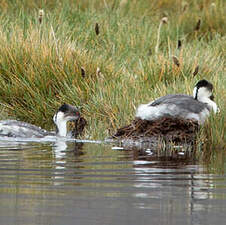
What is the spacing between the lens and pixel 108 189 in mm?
6688

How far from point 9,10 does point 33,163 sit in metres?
10.0

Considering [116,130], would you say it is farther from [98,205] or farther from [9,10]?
[9,10]

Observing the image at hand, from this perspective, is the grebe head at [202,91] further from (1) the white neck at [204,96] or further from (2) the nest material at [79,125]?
(2) the nest material at [79,125]

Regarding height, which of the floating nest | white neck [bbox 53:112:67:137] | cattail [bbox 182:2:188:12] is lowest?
the floating nest

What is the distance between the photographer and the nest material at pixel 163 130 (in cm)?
1039

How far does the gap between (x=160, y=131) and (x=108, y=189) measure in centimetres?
399

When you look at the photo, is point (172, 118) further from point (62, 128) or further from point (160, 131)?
point (62, 128)

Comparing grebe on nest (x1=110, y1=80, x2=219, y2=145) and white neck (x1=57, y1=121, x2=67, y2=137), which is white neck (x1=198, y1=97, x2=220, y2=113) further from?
white neck (x1=57, y1=121, x2=67, y2=137)

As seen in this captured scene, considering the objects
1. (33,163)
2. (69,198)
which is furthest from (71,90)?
(69,198)

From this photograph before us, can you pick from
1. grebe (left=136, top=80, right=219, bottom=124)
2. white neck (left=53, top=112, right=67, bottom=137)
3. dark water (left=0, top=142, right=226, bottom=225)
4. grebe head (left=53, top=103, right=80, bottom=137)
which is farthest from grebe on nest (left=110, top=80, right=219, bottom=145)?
white neck (left=53, top=112, right=67, bottom=137)

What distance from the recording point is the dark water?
549 cm

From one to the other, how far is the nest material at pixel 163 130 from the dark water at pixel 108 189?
91 centimetres

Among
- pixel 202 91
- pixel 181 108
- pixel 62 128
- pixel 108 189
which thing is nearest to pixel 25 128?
pixel 62 128

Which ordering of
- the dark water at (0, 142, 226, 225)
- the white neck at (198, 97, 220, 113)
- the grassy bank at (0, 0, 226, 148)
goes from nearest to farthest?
the dark water at (0, 142, 226, 225), the white neck at (198, 97, 220, 113), the grassy bank at (0, 0, 226, 148)
